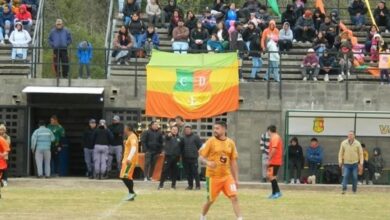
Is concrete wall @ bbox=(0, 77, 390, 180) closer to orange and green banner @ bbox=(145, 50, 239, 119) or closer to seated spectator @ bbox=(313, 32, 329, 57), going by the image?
orange and green banner @ bbox=(145, 50, 239, 119)

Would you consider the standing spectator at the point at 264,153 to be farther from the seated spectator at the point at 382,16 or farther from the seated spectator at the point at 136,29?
the seated spectator at the point at 382,16

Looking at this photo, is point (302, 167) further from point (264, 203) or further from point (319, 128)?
point (264, 203)

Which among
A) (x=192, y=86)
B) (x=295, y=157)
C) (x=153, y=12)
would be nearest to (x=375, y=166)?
(x=295, y=157)

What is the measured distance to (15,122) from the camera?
121 feet

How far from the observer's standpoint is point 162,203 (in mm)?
26500

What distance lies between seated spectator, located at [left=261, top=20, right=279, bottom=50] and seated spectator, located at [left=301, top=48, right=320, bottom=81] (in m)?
1.29

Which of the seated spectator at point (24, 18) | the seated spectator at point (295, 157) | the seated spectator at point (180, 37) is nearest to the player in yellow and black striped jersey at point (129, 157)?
the seated spectator at point (295, 157)

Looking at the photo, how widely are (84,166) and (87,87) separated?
3598 millimetres

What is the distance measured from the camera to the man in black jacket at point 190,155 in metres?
32.8

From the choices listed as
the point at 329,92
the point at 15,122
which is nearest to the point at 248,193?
the point at 329,92

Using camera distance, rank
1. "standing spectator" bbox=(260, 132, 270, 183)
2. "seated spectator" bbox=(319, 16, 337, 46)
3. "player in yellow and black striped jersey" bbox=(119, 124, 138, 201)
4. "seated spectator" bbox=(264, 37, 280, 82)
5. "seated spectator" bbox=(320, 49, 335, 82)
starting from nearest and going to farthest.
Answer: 1. "player in yellow and black striped jersey" bbox=(119, 124, 138, 201)
2. "standing spectator" bbox=(260, 132, 270, 183)
3. "seated spectator" bbox=(264, 37, 280, 82)
4. "seated spectator" bbox=(320, 49, 335, 82)
5. "seated spectator" bbox=(319, 16, 337, 46)

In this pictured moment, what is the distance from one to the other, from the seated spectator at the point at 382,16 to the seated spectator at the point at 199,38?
618 cm

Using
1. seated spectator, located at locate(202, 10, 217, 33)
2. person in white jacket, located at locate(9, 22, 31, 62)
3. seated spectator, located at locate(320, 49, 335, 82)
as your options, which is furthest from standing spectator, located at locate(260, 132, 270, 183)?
person in white jacket, located at locate(9, 22, 31, 62)

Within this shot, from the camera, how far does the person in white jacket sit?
124 ft
